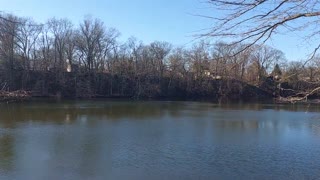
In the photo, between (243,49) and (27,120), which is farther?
(27,120)

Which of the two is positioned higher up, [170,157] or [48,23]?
[48,23]

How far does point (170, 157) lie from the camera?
1428 centimetres

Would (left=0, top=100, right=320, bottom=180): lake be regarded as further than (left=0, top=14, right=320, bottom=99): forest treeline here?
No

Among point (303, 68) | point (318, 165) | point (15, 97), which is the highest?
point (303, 68)

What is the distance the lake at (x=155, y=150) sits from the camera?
12.2m

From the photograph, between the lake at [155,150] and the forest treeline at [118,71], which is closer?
the lake at [155,150]

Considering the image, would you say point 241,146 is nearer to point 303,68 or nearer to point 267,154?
point 267,154

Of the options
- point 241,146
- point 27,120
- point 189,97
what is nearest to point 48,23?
point 189,97

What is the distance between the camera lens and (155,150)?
1538cm

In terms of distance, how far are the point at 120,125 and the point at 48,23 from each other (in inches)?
1658

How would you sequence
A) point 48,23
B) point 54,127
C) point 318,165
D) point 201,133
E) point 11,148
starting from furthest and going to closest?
point 48,23 < point 54,127 < point 201,133 < point 11,148 < point 318,165

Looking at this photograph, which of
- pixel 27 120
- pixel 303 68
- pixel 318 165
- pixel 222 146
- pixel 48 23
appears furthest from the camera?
pixel 48 23

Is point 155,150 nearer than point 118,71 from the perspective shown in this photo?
Yes

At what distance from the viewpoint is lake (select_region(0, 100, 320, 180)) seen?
12195 mm
